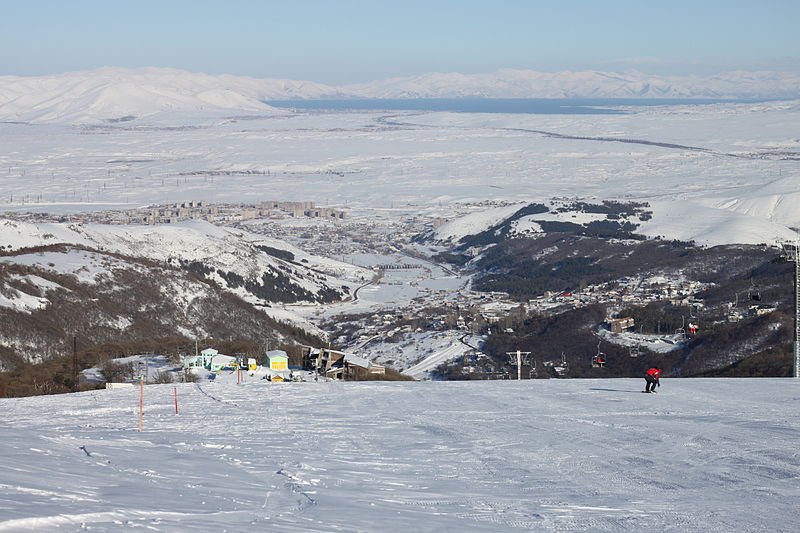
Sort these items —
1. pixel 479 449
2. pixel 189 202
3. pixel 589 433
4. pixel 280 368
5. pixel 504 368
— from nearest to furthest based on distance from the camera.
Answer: pixel 479 449
pixel 589 433
pixel 280 368
pixel 504 368
pixel 189 202

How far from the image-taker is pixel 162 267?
168ft

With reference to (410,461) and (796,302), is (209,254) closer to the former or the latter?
(796,302)

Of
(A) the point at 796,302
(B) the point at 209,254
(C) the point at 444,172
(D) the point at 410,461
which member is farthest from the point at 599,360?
(C) the point at 444,172

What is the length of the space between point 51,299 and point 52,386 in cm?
1782

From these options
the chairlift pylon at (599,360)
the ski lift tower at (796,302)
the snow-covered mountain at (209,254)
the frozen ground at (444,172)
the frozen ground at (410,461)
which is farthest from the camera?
the frozen ground at (444,172)

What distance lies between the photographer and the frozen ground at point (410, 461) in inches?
319

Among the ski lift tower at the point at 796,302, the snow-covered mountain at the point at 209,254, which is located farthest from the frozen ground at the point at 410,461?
the snow-covered mountain at the point at 209,254

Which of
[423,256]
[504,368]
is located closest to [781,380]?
[504,368]

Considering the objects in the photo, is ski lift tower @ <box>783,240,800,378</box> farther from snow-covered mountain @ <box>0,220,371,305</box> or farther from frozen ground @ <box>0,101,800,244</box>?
frozen ground @ <box>0,101,800,244</box>

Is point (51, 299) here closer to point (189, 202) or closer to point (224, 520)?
point (224, 520)

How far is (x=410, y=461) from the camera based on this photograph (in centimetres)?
1130

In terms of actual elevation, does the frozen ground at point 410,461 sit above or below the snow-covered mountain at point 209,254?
above

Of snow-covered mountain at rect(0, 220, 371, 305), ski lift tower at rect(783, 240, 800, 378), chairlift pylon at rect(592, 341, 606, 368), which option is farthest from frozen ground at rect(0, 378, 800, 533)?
snow-covered mountain at rect(0, 220, 371, 305)

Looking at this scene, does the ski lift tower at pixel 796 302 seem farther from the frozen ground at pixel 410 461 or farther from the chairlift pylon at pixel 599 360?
the chairlift pylon at pixel 599 360
